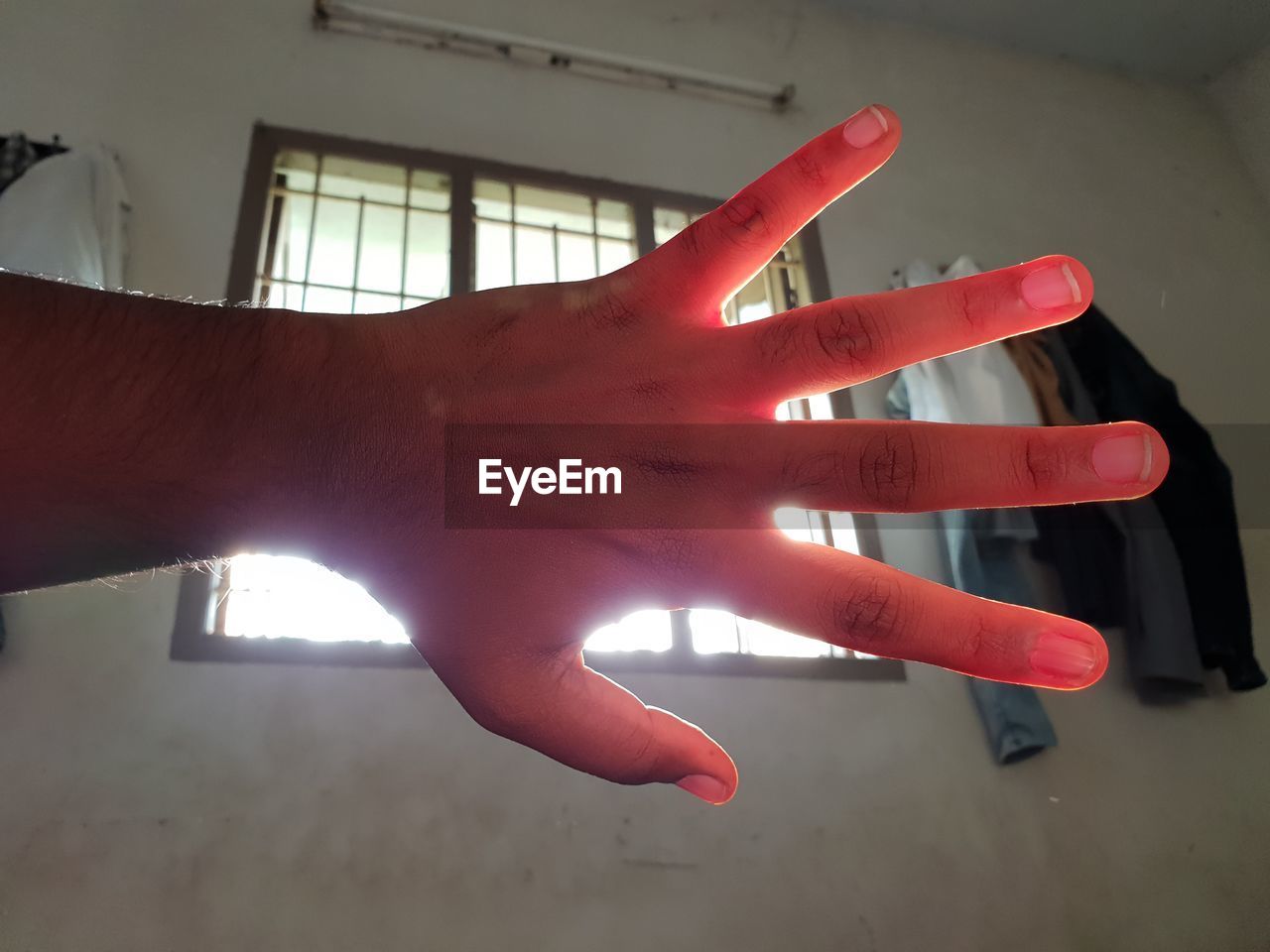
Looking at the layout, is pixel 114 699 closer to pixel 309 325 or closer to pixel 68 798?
pixel 68 798

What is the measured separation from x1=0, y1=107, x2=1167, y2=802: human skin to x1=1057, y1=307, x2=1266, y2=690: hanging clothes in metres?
1.89

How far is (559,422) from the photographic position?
2.01ft

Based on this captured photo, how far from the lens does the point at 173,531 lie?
0.57 metres

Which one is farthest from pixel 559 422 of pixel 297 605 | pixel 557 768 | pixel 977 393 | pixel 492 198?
pixel 492 198

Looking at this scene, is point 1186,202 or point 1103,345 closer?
point 1103,345

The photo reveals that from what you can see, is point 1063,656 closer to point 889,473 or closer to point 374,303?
point 889,473

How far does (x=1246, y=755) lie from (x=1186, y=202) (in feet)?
7.09

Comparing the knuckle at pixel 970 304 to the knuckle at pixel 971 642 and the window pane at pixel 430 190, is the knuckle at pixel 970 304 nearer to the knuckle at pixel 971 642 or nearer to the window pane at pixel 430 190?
the knuckle at pixel 971 642

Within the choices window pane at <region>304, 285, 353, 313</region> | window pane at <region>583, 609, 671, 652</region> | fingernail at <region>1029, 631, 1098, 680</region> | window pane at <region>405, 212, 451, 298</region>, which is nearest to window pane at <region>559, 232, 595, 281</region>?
window pane at <region>405, 212, 451, 298</region>

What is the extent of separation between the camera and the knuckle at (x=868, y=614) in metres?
0.61

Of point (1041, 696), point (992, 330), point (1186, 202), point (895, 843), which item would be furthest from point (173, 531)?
point (1186, 202)

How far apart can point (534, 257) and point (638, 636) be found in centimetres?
163

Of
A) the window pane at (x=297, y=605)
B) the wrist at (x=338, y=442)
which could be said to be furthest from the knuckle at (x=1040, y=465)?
the window pane at (x=297, y=605)

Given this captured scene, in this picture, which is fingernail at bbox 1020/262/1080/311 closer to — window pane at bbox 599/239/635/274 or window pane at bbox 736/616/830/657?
window pane at bbox 736/616/830/657
